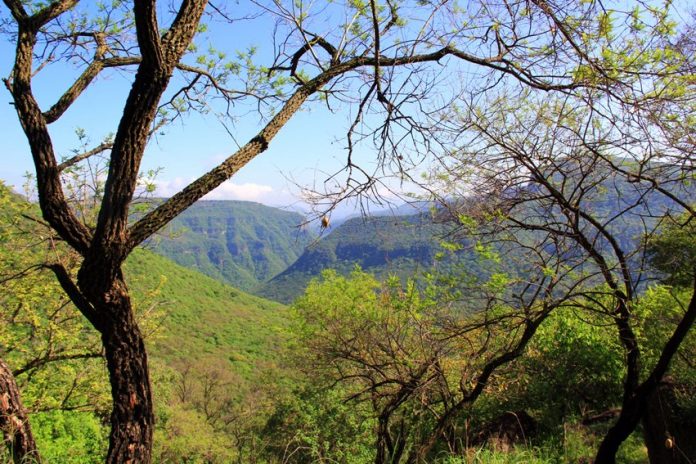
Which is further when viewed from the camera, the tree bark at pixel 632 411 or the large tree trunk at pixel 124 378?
the tree bark at pixel 632 411

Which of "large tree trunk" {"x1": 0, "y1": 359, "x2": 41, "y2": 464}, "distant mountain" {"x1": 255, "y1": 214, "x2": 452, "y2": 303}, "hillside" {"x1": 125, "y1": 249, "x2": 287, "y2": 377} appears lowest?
"hillside" {"x1": 125, "y1": 249, "x2": 287, "y2": 377}

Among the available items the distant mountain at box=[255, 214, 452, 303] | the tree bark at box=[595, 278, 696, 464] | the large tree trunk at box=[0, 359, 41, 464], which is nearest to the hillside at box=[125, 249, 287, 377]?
the distant mountain at box=[255, 214, 452, 303]

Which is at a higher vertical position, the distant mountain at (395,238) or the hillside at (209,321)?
the distant mountain at (395,238)

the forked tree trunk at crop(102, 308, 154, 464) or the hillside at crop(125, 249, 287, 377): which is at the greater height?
the forked tree trunk at crop(102, 308, 154, 464)

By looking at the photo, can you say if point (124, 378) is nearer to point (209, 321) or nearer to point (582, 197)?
point (582, 197)

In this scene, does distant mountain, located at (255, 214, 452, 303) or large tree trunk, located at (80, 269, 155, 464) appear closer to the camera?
large tree trunk, located at (80, 269, 155, 464)

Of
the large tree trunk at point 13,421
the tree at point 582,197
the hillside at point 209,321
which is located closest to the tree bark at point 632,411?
the tree at point 582,197

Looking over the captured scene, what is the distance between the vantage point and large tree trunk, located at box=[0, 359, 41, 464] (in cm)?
298

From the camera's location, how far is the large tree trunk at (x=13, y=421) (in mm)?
2982

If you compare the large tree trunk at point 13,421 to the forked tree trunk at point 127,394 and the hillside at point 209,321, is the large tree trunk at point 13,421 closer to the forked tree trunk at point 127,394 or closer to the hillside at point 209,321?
the forked tree trunk at point 127,394

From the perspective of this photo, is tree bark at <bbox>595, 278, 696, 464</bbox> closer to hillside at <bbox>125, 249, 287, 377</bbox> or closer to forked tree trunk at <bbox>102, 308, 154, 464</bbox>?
forked tree trunk at <bbox>102, 308, 154, 464</bbox>

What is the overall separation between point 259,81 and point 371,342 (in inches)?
171

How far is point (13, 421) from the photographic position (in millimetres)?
3039

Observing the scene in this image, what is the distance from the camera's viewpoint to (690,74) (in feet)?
9.98
